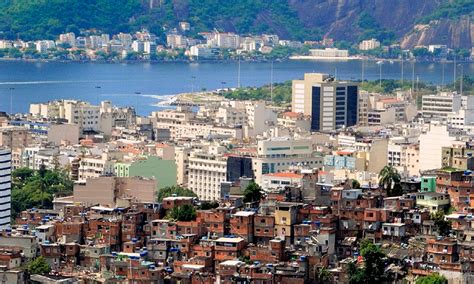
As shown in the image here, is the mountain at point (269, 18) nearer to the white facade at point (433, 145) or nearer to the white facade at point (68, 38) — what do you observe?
the white facade at point (68, 38)

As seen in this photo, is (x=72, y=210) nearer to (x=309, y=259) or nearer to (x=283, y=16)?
(x=309, y=259)

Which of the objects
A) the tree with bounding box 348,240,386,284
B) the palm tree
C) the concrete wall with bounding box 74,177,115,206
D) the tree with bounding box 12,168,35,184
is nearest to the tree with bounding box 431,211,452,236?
the tree with bounding box 348,240,386,284

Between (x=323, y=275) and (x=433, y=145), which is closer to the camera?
(x=323, y=275)

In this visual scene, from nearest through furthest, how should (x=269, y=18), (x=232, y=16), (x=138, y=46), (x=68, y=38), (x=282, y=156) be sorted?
(x=282, y=156)
(x=68, y=38)
(x=138, y=46)
(x=232, y=16)
(x=269, y=18)

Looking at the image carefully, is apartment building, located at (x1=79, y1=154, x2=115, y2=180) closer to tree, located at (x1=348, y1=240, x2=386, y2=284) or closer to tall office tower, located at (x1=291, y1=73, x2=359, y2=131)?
tall office tower, located at (x1=291, y1=73, x2=359, y2=131)

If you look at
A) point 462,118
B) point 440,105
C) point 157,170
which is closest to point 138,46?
point 440,105

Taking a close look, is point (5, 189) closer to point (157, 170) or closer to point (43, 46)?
point (157, 170)

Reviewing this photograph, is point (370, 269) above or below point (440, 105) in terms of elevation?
below

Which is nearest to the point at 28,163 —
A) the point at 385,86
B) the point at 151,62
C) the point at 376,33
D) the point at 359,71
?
the point at 385,86
